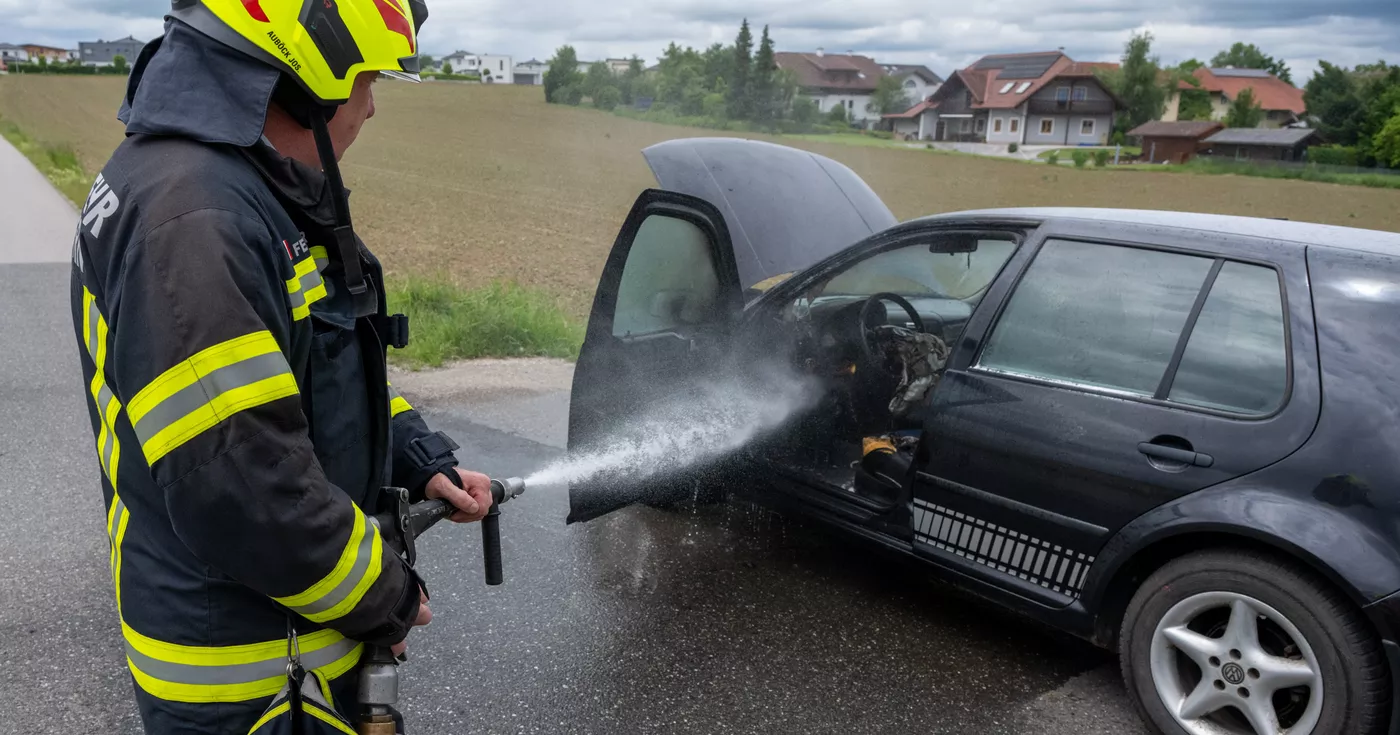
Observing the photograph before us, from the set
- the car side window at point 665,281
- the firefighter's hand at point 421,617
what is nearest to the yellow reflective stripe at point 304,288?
the firefighter's hand at point 421,617

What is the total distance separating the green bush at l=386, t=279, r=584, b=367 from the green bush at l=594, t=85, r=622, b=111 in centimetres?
4235

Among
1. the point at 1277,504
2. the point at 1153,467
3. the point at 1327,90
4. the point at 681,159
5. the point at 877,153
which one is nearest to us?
the point at 1277,504

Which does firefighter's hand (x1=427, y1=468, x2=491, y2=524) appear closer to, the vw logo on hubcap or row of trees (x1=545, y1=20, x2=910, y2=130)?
the vw logo on hubcap

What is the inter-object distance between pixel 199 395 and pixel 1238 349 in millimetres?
2762

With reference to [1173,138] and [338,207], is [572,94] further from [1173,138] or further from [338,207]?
[338,207]

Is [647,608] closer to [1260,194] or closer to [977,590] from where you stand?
[977,590]

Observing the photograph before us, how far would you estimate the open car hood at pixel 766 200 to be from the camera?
422cm

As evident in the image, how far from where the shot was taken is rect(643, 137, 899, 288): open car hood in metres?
4.22

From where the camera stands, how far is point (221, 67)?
146 centimetres

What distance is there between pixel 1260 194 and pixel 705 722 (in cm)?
2306

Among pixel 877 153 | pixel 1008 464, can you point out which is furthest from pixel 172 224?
pixel 877 153

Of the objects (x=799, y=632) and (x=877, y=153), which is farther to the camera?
(x=877, y=153)

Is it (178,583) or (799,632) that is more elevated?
(178,583)

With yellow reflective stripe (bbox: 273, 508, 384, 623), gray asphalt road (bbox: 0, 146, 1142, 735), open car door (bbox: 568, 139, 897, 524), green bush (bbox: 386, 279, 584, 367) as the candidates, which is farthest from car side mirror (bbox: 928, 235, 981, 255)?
green bush (bbox: 386, 279, 584, 367)
